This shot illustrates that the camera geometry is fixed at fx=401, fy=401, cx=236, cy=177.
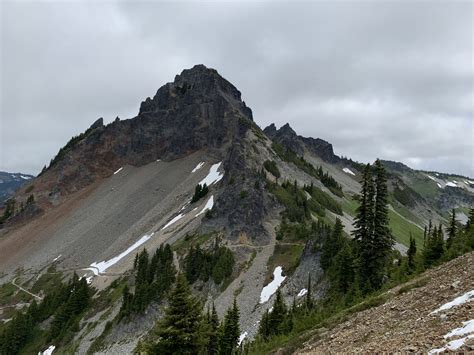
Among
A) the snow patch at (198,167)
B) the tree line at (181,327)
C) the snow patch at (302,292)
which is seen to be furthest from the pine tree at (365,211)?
the snow patch at (198,167)

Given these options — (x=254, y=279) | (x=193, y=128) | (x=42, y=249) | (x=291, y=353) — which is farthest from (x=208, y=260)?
(x=193, y=128)

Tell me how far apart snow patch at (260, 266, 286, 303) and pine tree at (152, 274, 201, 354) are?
4029 centimetres

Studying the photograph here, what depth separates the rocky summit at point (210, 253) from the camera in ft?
83.5

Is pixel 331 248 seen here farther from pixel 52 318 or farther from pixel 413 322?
pixel 52 318

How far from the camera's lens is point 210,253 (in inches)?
3388

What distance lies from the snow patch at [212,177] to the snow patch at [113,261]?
29223 millimetres

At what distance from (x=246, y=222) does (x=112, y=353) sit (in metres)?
39.9

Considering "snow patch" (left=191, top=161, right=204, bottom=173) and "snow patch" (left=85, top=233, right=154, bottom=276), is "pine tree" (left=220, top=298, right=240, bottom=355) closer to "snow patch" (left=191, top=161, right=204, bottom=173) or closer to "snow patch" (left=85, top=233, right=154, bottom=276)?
"snow patch" (left=85, top=233, right=154, bottom=276)

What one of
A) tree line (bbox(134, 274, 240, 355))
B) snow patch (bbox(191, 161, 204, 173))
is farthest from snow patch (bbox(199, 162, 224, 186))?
tree line (bbox(134, 274, 240, 355))

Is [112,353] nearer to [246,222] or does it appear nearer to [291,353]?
[246,222]

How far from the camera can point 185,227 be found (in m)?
107

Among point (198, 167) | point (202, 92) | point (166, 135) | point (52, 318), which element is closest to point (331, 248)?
point (52, 318)

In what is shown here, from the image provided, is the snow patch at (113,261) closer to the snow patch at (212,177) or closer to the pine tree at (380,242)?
the snow patch at (212,177)

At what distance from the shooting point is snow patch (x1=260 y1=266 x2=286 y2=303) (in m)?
67.6
